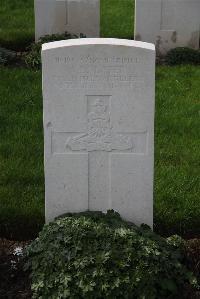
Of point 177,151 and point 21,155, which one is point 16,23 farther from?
point 177,151

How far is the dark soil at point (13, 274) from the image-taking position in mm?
4258

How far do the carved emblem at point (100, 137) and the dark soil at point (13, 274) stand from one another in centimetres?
87

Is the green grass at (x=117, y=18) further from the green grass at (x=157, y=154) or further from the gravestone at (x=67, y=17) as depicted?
the green grass at (x=157, y=154)

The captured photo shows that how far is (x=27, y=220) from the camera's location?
5.14 meters

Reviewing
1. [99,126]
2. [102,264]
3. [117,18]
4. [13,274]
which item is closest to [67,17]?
[117,18]

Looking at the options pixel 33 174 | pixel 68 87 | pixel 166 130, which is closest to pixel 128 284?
pixel 68 87

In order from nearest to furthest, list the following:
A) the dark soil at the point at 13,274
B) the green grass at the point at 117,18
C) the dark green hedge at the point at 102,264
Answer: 1. the dark green hedge at the point at 102,264
2. the dark soil at the point at 13,274
3. the green grass at the point at 117,18

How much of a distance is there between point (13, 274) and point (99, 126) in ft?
3.75

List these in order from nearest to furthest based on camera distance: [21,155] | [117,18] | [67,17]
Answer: [21,155] → [67,17] → [117,18]

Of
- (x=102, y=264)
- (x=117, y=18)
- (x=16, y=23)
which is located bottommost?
(x=102, y=264)

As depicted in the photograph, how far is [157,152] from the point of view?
6293 millimetres

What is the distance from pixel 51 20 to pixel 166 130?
12.4ft

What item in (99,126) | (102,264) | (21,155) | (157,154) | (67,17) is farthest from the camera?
(67,17)

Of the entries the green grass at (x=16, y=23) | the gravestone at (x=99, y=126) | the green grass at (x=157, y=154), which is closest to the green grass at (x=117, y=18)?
the green grass at (x=16, y=23)
